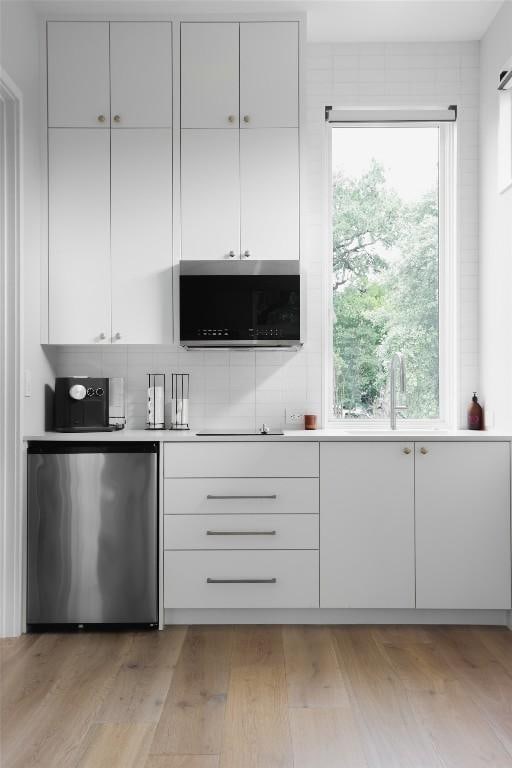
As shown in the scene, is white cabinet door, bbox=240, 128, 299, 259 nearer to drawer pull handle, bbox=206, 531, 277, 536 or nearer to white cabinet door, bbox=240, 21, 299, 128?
white cabinet door, bbox=240, 21, 299, 128

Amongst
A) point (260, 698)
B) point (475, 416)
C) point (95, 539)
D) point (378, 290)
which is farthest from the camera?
point (378, 290)

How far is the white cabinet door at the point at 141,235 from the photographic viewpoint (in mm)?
3289

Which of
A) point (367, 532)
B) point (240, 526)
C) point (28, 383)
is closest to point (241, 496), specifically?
point (240, 526)

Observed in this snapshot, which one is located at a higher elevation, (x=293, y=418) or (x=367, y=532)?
(x=293, y=418)

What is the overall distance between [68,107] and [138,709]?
2.80 m

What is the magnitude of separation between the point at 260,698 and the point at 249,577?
75cm

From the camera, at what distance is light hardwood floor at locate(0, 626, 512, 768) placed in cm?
195

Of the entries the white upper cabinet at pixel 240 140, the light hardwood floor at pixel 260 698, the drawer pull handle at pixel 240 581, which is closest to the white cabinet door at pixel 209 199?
the white upper cabinet at pixel 240 140

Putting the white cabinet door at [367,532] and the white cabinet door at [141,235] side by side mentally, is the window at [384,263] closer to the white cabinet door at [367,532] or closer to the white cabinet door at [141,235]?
the white cabinet door at [367,532]

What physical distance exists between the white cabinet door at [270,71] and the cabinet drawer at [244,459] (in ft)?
5.38

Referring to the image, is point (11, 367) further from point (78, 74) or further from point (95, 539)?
point (78, 74)

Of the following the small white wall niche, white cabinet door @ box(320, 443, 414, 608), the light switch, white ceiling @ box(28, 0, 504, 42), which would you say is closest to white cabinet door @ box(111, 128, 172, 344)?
the light switch

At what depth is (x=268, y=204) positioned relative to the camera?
3.29 meters

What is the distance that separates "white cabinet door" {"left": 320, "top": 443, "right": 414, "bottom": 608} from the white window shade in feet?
6.16
